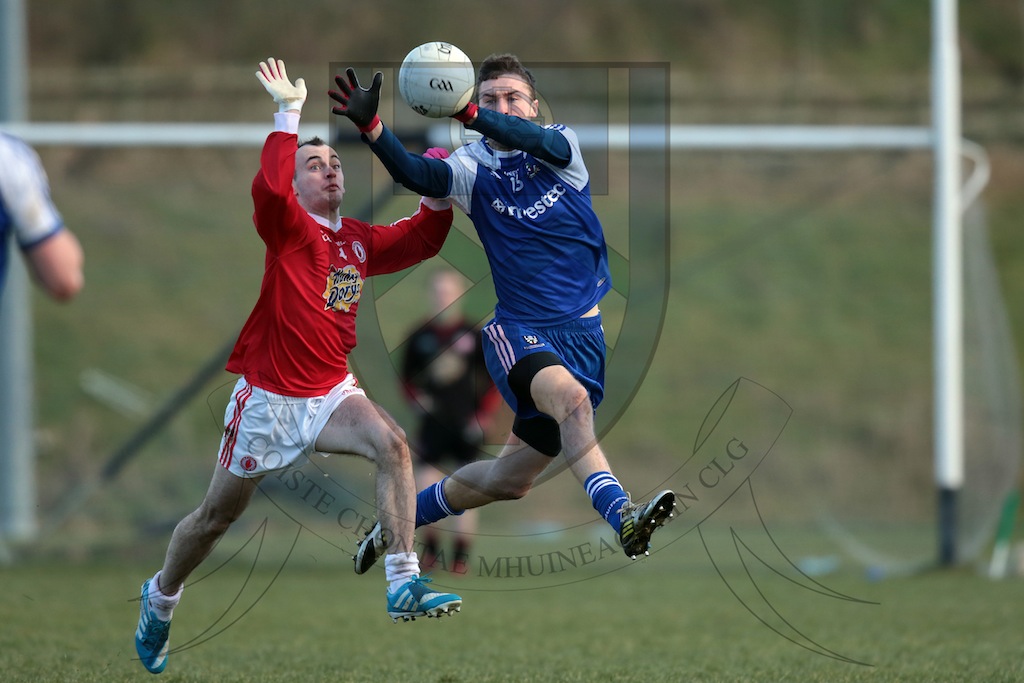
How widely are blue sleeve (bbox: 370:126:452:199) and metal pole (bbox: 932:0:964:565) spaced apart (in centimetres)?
570

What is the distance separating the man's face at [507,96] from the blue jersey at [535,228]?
0.16 m

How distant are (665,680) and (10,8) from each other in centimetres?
799

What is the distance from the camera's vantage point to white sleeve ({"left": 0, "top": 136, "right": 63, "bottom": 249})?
11.3 feet

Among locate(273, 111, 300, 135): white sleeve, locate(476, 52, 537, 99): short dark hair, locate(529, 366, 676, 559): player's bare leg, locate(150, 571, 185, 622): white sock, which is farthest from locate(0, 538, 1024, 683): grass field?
locate(476, 52, 537, 99): short dark hair

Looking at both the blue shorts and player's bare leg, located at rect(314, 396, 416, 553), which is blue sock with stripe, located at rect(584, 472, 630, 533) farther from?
player's bare leg, located at rect(314, 396, 416, 553)

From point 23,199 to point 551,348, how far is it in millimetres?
2148

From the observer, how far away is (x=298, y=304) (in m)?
4.78

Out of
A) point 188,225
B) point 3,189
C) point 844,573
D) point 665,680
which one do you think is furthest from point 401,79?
point 188,225

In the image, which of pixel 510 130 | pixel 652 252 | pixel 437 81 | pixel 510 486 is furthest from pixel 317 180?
pixel 652 252

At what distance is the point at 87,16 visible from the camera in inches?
1001

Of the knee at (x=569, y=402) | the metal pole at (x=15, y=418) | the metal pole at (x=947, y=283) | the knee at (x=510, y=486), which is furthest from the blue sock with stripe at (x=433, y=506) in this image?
the metal pole at (x=947, y=283)

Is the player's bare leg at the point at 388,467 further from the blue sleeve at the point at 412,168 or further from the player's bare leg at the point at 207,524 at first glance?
the blue sleeve at the point at 412,168

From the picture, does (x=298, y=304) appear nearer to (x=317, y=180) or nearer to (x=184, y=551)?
(x=317, y=180)

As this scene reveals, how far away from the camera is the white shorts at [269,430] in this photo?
4668 mm
